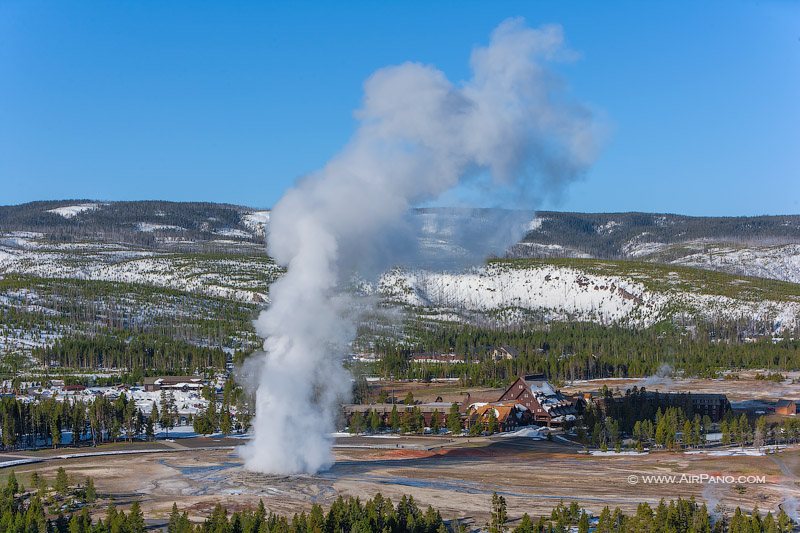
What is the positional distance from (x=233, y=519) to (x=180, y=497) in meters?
9.50

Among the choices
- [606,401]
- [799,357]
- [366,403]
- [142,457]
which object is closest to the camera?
[142,457]

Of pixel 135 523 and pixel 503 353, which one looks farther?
pixel 503 353

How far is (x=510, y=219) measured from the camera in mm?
57969

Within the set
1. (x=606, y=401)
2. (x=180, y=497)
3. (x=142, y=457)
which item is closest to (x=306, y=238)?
(x=180, y=497)

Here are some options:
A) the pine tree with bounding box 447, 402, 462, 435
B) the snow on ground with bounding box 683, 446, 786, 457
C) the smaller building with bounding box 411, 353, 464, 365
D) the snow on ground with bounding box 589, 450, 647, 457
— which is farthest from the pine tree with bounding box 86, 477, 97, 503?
the smaller building with bounding box 411, 353, 464, 365

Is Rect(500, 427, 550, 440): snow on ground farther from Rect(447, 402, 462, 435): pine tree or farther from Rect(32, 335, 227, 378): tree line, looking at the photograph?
Rect(32, 335, 227, 378): tree line

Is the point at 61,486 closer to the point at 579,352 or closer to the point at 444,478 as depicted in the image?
the point at 444,478

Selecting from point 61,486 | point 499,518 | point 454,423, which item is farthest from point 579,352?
point 499,518

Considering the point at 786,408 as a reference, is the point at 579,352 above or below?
above

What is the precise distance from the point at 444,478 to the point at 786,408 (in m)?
46.6

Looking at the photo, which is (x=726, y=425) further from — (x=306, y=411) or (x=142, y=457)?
(x=142, y=457)

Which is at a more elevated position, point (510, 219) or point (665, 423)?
point (510, 219)

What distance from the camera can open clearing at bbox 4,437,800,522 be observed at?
152ft

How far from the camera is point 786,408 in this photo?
285 ft
